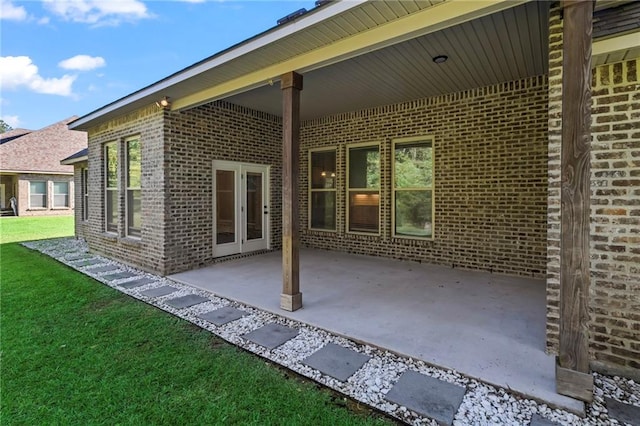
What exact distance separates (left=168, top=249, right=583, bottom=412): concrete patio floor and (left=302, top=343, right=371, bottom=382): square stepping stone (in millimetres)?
236

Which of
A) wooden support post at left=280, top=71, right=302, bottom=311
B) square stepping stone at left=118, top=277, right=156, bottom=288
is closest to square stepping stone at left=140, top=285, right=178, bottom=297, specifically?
square stepping stone at left=118, top=277, right=156, bottom=288

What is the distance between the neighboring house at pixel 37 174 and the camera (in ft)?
57.6

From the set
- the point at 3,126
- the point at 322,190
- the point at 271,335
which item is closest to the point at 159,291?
the point at 271,335

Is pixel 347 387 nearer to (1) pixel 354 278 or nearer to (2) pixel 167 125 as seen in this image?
(1) pixel 354 278

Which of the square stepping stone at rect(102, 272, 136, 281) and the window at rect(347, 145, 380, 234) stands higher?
the window at rect(347, 145, 380, 234)

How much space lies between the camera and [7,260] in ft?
22.6

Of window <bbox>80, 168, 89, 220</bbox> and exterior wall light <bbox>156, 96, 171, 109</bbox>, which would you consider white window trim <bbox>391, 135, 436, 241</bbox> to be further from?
window <bbox>80, 168, 89, 220</bbox>

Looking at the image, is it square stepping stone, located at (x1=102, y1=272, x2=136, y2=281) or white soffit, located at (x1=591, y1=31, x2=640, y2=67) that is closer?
white soffit, located at (x1=591, y1=31, x2=640, y2=67)

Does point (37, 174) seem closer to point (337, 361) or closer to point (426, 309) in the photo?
point (337, 361)

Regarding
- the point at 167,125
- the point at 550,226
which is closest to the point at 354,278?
the point at 550,226

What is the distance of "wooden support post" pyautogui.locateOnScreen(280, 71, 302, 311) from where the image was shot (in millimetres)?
3727

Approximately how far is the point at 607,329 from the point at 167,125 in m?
6.31

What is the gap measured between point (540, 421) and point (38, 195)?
24.6 meters

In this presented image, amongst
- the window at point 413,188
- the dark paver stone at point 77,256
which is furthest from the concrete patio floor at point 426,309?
the dark paver stone at point 77,256
